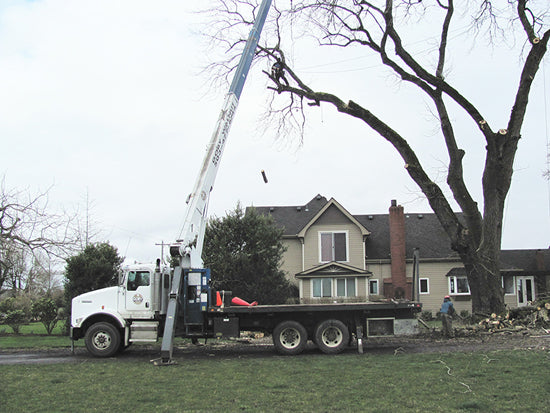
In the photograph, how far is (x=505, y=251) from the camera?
3544 centimetres

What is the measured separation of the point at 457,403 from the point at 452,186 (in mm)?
11908

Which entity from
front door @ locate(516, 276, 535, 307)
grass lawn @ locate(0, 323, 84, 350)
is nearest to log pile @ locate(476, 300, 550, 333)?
grass lawn @ locate(0, 323, 84, 350)

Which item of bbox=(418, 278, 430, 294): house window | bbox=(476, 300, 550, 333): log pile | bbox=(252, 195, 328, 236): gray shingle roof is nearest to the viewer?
bbox=(476, 300, 550, 333): log pile

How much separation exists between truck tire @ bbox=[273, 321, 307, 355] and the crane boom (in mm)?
2799

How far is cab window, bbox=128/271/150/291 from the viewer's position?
570 inches

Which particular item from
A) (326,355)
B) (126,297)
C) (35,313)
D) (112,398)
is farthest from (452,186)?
(35,313)

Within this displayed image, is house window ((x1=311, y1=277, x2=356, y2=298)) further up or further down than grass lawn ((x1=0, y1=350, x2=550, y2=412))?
further up

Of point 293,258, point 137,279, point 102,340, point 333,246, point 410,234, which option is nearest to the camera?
point 102,340

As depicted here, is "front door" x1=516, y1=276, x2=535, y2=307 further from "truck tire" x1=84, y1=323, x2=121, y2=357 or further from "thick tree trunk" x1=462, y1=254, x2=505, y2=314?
"truck tire" x1=84, y1=323, x2=121, y2=357

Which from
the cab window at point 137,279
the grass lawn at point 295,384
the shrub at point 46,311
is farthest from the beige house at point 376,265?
the grass lawn at point 295,384

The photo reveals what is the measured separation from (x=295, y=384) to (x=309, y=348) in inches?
247

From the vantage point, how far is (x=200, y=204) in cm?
1474

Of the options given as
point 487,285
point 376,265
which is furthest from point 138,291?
point 376,265

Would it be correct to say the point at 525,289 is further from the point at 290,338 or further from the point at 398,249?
the point at 290,338
